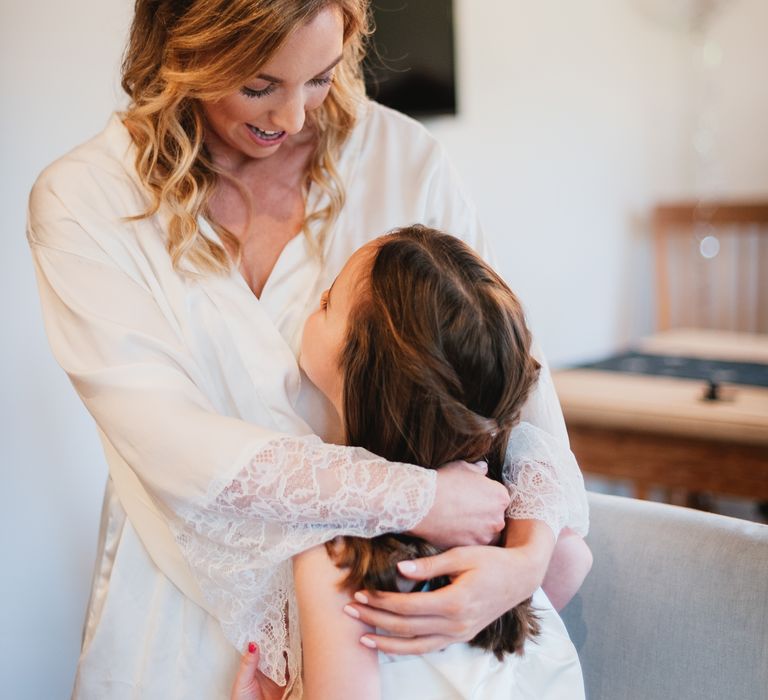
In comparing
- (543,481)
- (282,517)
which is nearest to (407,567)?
(282,517)

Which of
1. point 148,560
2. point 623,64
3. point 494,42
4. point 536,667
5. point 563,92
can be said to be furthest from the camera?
point 623,64

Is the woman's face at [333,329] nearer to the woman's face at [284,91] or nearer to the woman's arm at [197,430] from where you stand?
the woman's arm at [197,430]

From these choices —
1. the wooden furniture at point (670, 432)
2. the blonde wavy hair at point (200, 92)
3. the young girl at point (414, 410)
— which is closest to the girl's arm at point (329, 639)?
the young girl at point (414, 410)

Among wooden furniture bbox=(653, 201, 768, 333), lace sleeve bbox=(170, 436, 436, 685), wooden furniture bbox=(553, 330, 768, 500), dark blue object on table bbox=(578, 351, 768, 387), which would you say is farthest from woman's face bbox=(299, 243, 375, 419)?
wooden furniture bbox=(653, 201, 768, 333)

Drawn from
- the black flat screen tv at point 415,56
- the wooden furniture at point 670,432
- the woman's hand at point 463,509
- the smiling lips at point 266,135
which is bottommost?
the wooden furniture at point 670,432

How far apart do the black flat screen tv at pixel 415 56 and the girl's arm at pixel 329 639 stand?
226cm

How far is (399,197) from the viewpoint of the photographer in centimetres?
145

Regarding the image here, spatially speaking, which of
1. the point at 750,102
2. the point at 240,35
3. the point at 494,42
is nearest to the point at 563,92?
the point at 494,42

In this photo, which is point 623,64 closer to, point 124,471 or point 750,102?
→ point 750,102

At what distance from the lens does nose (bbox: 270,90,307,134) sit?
1.24m

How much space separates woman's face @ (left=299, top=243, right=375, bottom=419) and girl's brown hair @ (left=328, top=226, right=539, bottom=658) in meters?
0.02

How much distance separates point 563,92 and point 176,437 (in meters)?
3.19

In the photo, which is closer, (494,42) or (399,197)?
(399,197)

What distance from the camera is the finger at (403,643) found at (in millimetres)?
1061
